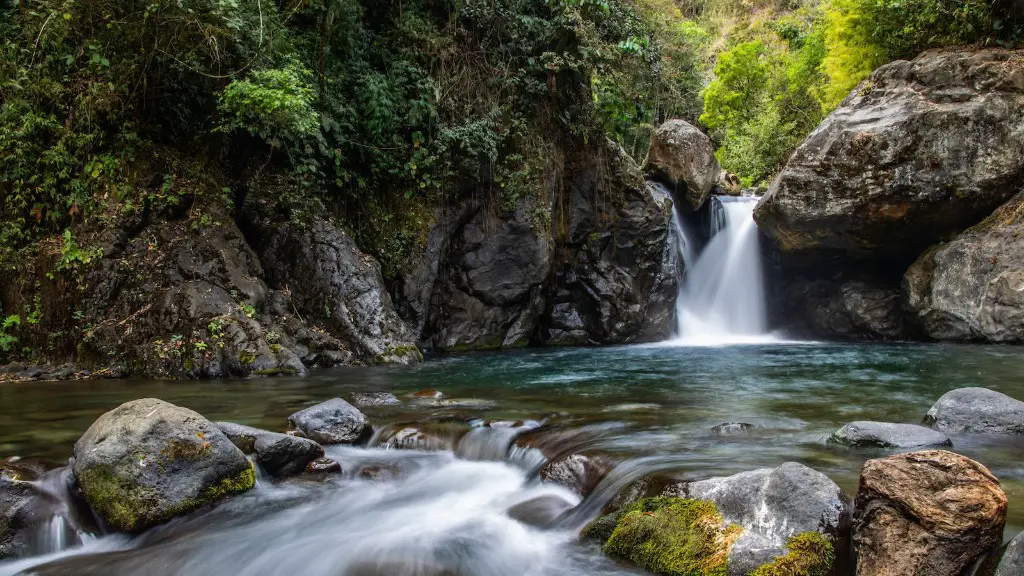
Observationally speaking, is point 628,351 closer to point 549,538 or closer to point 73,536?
point 549,538

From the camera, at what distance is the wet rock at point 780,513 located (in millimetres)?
3104

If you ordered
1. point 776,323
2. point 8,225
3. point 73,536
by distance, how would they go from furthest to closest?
point 776,323 → point 8,225 → point 73,536

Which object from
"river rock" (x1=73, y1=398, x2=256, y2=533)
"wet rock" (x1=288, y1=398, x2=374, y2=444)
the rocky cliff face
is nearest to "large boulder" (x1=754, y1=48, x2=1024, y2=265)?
the rocky cliff face

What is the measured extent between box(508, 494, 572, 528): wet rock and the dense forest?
665 centimetres

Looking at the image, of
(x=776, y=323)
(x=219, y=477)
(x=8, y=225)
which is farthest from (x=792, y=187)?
(x=8, y=225)

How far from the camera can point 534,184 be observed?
13.3 metres

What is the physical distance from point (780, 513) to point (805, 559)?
0.24m

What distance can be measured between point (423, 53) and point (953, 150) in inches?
414

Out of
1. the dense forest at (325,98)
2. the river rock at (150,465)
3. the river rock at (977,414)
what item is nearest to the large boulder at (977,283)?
the dense forest at (325,98)

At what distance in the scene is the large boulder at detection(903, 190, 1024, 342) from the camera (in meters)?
11.9

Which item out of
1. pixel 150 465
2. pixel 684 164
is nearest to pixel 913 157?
pixel 684 164

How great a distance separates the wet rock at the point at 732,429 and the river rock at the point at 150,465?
3774 millimetres

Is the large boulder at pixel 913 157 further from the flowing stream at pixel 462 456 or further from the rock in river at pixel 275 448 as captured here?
the rock in river at pixel 275 448

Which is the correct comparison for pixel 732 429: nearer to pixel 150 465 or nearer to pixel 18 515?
pixel 150 465
